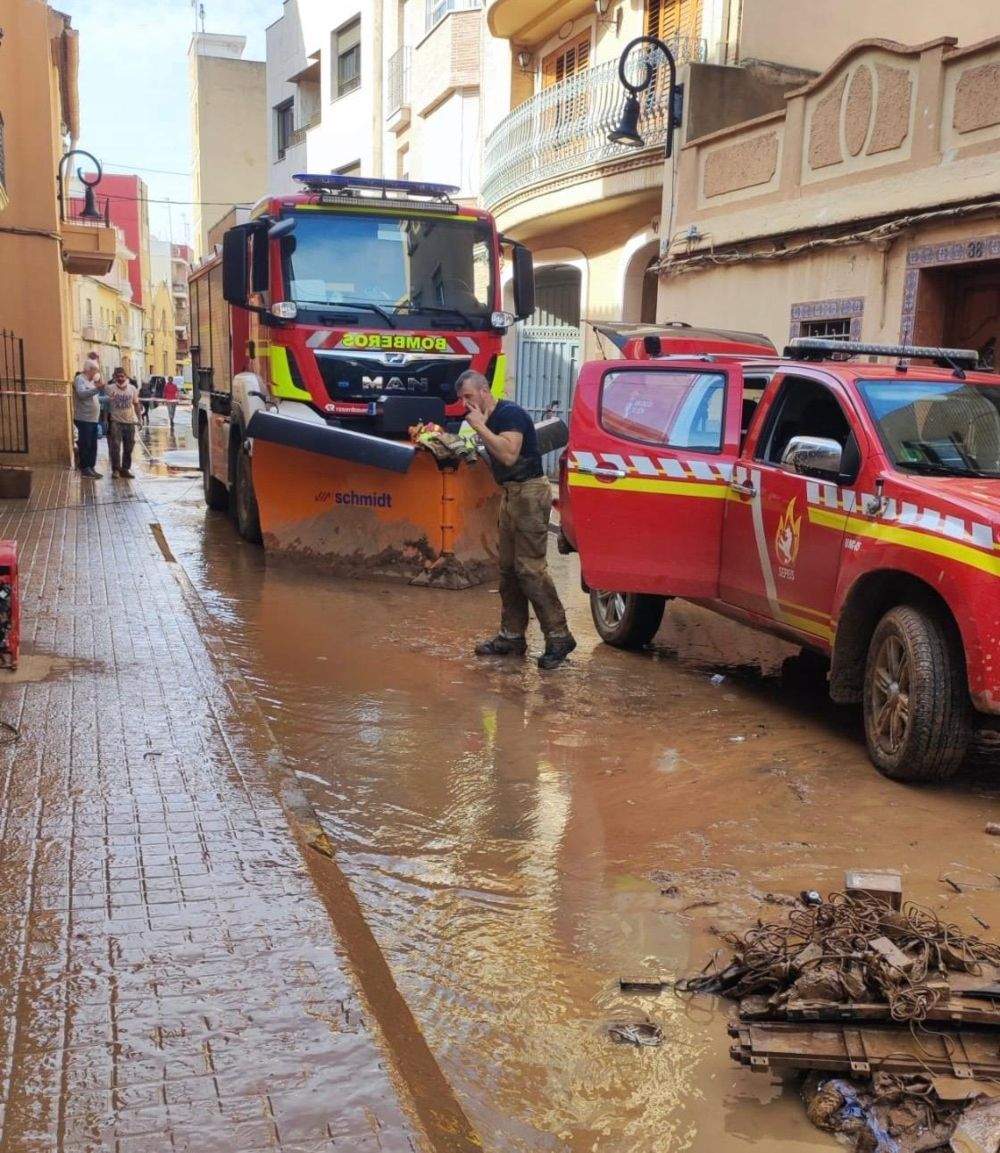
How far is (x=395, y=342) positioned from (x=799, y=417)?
14.8ft

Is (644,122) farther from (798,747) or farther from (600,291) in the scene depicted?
(798,747)

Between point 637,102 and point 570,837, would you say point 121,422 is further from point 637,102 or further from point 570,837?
point 570,837

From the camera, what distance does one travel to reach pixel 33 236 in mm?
18672

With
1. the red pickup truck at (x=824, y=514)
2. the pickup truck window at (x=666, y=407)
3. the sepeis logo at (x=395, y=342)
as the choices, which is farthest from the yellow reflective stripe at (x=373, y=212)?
the pickup truck window at (x=666, y=407)

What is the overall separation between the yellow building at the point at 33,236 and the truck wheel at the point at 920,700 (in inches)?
634

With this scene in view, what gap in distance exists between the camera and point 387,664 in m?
7.17

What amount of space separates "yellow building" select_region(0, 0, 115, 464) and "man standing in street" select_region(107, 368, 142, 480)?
1.54 metres

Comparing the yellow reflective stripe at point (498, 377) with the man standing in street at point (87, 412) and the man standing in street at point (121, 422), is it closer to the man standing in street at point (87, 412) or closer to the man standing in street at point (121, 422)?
the man standing in street at point (121, 422)

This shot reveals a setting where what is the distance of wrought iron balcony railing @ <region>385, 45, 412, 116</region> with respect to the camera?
26172 millimetres

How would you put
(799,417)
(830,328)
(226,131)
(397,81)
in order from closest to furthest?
(799,417), (830,328), (397,81), (226,131)

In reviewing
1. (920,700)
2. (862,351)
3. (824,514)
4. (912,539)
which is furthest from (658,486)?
(920,700)

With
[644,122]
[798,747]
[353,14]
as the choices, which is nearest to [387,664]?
[798,747]

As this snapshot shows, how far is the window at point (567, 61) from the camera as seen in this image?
18.1 meters

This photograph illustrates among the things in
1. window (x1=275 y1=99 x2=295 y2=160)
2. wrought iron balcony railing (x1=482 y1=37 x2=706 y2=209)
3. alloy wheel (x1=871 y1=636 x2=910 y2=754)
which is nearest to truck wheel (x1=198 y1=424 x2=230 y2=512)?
wrought iron balcony railing (x1=482 y1=37 x2=706 y2=209)
